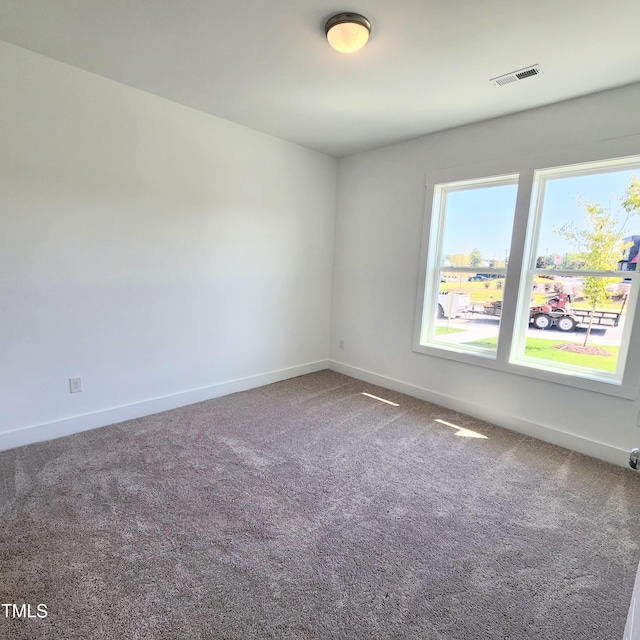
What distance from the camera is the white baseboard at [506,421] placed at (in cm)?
260

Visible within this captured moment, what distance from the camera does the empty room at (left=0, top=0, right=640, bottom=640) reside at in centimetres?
154

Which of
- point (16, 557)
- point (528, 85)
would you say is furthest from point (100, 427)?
point (528, 85)

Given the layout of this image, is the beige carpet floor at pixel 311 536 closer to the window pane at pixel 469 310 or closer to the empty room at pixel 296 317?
the empty room at pixel 296 317

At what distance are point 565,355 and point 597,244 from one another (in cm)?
90

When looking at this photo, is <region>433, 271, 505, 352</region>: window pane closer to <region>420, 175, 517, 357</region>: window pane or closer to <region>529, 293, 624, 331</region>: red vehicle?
Answer: <region>420, 175, 517, 357</region>: window pane

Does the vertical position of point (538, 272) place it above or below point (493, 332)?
above

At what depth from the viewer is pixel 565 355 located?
2.88 m

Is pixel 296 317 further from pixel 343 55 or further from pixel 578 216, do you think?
pixel 578 216

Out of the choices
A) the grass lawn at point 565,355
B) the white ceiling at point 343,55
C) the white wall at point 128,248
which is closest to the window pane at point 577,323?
the grass lawn at point 565,355

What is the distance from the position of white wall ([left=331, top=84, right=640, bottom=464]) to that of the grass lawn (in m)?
0.23

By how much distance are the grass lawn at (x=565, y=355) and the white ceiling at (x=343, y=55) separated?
1876 mm

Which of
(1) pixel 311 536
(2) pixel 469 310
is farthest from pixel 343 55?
(1) pixel 311 536

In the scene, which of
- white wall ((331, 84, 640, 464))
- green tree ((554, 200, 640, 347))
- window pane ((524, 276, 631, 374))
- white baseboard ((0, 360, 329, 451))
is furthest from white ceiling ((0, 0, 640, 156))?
white baseboard ((0, 360, 329, 451))

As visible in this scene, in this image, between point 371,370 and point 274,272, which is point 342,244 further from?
point 371,370
